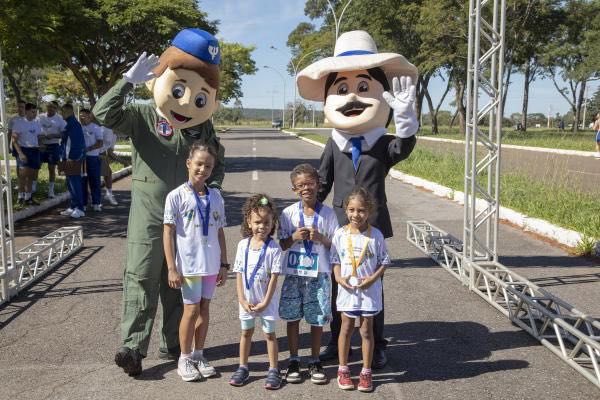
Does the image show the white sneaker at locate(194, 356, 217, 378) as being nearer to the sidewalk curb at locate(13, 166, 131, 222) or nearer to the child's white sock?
the child's white sock

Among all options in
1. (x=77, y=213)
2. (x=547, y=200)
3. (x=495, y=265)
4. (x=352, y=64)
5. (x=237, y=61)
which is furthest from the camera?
(x=237, y=61)

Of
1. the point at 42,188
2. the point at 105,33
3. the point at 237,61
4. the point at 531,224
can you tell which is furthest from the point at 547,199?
the point at 237,61

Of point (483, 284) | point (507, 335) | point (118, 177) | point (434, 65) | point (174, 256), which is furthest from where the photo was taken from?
point (434, 65)

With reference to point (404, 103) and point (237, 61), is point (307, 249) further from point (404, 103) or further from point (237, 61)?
point (237, 61)

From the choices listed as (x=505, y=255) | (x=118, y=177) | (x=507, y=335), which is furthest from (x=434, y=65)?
(x=507, y=335)

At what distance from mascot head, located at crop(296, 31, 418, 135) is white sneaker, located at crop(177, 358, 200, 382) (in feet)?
6.15

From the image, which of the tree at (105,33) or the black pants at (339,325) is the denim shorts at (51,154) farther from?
the black pants at (339,325)

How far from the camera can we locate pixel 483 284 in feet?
19.2

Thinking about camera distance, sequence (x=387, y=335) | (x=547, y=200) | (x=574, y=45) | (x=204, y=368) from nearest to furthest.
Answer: (x=204, y=368) < (x=387, y=335) < (x=547, y=200) < (x=574, y=45)

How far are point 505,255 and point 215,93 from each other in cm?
465

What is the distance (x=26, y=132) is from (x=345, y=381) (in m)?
8.54

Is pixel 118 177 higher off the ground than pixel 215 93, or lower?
lower

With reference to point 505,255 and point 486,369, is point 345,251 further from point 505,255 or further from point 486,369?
point 505,255

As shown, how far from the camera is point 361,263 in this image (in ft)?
12.0
